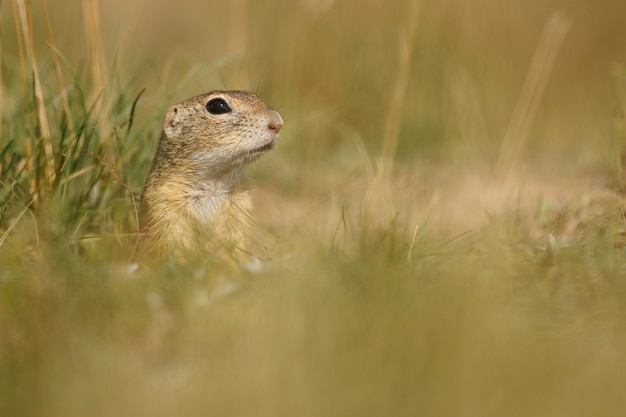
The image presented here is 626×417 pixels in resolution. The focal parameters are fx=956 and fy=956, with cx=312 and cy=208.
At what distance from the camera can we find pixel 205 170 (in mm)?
4422

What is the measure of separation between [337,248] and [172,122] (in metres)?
1.36

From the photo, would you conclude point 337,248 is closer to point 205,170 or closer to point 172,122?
point 205,170

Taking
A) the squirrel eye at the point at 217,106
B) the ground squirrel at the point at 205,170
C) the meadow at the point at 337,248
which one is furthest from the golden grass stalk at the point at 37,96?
the squirrel eye at the point at 217,106

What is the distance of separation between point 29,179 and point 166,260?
3.13ft

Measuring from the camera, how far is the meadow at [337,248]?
8.77 feet

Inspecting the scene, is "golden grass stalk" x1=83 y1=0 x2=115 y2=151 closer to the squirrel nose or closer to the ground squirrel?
the ground squirrel

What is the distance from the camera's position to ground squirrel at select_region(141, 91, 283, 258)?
4.21m

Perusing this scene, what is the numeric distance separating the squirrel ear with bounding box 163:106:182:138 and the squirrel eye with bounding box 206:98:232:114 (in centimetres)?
18

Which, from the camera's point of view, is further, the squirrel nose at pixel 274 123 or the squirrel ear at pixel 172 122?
the squirrel ear at pixel 172 122

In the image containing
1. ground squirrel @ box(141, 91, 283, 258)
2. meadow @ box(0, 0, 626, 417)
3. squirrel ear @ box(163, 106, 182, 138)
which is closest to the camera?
meadow @ box(0, 0, 626, 417)

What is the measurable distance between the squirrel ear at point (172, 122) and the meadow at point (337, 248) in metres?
0.23

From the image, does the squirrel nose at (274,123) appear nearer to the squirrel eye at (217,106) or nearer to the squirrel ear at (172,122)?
the squirrel eye at (217,106)

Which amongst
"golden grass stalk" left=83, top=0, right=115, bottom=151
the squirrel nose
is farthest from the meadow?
the squirrel nose

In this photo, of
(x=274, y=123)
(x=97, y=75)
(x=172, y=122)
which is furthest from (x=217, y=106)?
(x=97, y=75)
